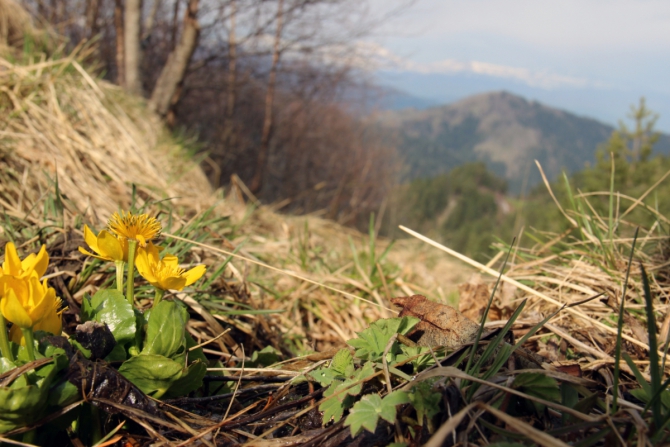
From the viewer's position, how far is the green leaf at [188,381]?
962 mm

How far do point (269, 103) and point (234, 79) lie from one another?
1.80 meters

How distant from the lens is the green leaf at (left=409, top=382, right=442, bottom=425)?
0.82m

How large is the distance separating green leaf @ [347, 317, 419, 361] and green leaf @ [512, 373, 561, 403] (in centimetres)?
27

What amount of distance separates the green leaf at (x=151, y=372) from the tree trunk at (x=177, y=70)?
20.6 ft

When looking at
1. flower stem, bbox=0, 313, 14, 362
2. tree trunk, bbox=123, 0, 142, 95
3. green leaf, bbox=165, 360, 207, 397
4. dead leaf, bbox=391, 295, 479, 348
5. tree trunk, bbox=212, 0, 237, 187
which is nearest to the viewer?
flower stem, bbox=0, 313, 14, 362

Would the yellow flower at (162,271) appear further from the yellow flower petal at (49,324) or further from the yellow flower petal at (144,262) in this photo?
the yellow flower petal at (49,324)

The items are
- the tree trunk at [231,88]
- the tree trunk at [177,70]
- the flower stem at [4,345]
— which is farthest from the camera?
the tree trunk at [231,88]

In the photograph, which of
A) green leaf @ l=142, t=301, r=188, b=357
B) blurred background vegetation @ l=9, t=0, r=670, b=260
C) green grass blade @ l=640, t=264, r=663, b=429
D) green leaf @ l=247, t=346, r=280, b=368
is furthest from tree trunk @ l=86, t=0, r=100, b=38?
green grass blade @ l=640, t=264, r=663, b=429

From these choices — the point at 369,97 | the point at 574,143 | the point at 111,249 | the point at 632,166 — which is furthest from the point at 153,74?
the point at 574,143

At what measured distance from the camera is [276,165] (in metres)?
17.7

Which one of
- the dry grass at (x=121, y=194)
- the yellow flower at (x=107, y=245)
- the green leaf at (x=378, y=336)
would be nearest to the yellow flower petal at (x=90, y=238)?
the yellow flower at (x=107, y=245)

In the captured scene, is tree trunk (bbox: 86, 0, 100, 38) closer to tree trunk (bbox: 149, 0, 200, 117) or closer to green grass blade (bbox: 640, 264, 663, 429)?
tree trunk (bbox: 149, 0, 200, 117)

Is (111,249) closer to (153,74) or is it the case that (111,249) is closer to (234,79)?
(234,79)

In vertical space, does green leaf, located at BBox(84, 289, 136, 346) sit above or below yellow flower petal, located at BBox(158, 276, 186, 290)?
below
